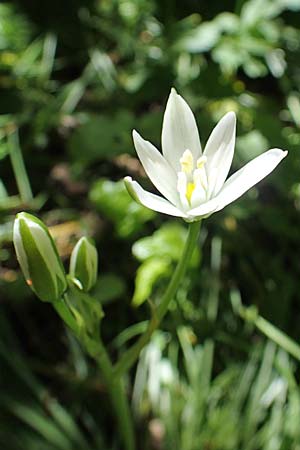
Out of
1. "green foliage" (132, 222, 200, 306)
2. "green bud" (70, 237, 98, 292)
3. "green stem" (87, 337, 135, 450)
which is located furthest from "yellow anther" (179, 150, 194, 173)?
"green foliage" (132, 222, 200, 306)

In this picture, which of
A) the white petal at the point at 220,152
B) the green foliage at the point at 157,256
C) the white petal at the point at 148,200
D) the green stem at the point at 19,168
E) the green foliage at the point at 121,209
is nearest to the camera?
the white petal at the point at 148,200

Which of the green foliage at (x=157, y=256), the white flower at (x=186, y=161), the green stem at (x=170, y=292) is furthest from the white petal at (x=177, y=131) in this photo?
the green foliage at (x=157, y=256)

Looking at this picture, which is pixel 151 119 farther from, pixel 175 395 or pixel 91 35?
pixel 175 395

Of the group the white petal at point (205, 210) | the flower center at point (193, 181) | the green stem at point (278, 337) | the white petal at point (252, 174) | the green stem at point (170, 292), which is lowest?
the green stem at point (278, 337)

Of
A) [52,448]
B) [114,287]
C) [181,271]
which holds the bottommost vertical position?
[52,448]

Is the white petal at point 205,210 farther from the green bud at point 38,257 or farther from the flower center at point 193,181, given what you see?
the green bud at point 38,257

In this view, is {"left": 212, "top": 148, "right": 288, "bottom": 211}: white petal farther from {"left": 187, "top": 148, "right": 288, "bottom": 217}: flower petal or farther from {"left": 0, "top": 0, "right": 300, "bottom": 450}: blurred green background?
{"left": 0, "top": 0, "right": 300, "bottom": 450}: blurred green background

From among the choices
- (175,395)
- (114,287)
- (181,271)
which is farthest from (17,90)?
(181,271)
